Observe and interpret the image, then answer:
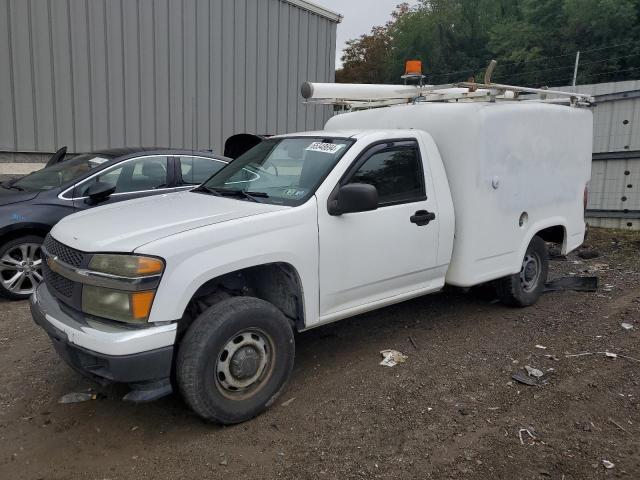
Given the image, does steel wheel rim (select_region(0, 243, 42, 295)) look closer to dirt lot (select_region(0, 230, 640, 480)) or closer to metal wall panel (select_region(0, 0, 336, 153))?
dirt lot (select_region(0, 230, 640, 480))

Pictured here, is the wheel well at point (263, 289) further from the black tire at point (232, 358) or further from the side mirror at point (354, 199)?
the side mirror at point (354, 199)

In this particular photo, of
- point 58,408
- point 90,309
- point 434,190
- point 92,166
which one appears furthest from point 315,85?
point 58,408

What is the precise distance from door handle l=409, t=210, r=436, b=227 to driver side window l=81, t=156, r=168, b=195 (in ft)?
11.5

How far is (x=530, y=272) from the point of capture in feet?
19.2

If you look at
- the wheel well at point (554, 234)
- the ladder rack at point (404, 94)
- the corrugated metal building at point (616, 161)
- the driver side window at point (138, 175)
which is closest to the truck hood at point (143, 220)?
the ladder rack at point (404, 94)

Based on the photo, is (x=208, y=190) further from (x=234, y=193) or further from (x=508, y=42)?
(x=508, y=42)

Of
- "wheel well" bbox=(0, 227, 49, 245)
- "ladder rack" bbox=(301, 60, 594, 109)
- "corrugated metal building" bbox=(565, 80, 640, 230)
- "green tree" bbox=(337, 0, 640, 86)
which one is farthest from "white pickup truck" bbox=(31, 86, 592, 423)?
"green tree" bbox=(337, 0, 640, 86)

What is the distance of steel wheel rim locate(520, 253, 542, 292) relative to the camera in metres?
5.75

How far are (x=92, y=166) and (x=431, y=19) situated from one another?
161 ft

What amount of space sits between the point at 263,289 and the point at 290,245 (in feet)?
1.56

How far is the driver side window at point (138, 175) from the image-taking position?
6.32 metres

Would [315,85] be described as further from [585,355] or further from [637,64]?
[637,64]

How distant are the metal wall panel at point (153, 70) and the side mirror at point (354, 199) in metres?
7.96

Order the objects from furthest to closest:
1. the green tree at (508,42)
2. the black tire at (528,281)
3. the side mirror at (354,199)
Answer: the green tree at (508,42)
the black tire at (528,281)
the side mirror at (354,199)
